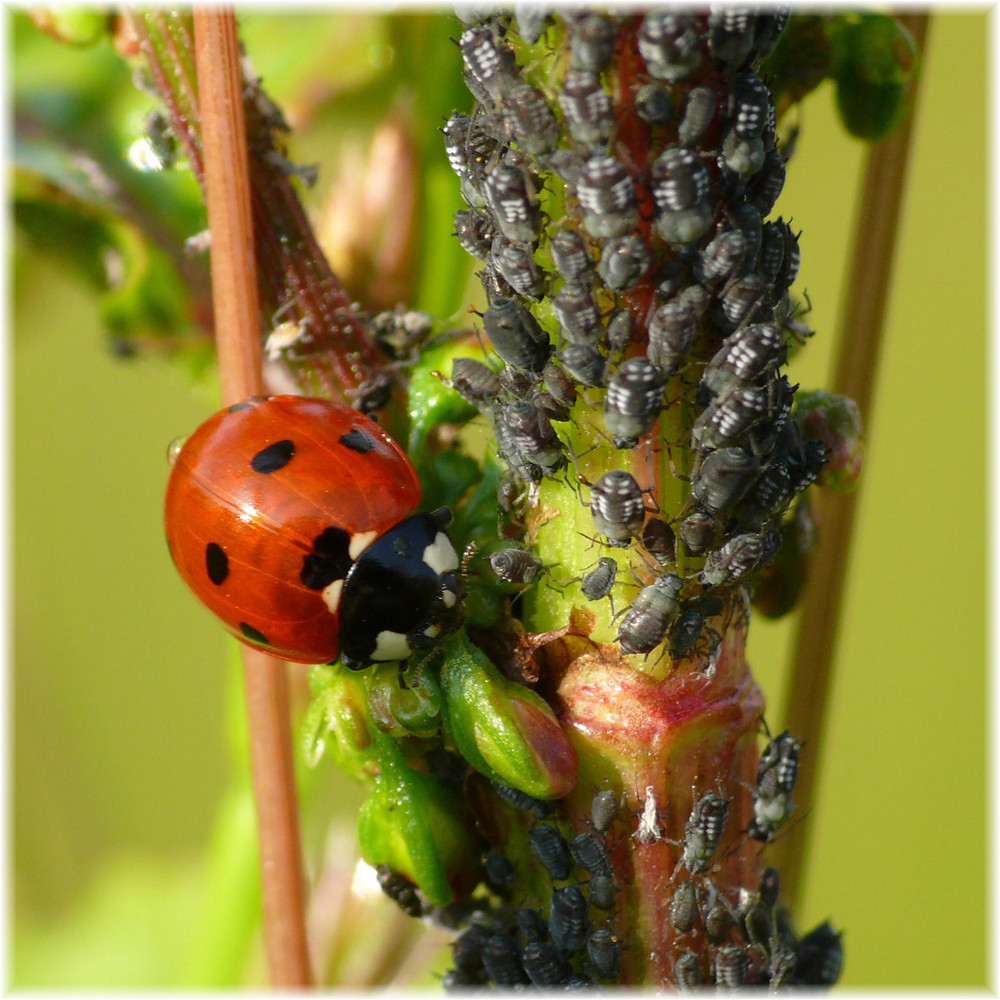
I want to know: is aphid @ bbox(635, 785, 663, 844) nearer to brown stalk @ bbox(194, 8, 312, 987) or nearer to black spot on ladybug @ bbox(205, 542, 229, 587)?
brown stalk @ bbox(194, 8, 312, 987)

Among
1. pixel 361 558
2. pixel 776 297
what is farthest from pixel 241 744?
pixel 776 297

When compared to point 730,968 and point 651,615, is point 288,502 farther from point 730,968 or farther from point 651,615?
point 730,968

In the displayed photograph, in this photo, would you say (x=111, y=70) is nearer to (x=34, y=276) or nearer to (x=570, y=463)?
(x=34, y=276)

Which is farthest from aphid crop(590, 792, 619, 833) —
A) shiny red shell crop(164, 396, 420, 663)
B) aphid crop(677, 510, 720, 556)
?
shiny red shell crop(164, 396, 420, 663)

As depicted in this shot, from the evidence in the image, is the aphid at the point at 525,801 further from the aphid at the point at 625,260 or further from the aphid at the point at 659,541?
the aphid at the point at 625,260

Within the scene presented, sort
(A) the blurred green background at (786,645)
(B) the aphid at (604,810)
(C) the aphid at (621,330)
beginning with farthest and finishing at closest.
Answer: (A) the blurred green background at (786,645), (B) the aphid at (604,810), (C) the aphid at (621,330)

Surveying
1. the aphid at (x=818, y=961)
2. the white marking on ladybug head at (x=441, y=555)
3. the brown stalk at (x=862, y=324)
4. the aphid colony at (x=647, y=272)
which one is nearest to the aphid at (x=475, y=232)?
the aphid colony at (x=647, y=272)
